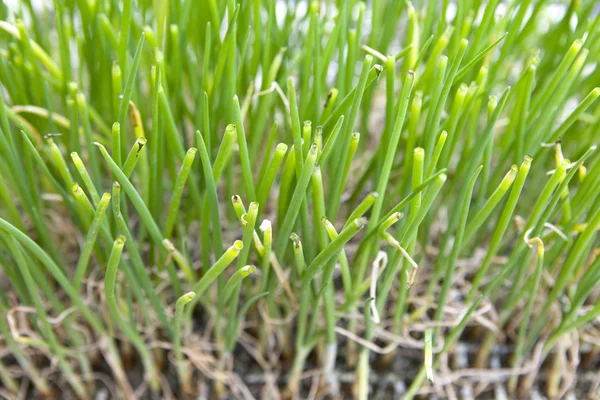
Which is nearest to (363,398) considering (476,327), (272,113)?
(476,327)

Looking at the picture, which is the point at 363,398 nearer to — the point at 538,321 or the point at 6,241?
the point at 538,321

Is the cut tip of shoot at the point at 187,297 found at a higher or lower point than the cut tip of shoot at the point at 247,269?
lower

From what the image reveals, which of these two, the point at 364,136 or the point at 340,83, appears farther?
the point at 364,136

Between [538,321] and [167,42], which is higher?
[167,42]

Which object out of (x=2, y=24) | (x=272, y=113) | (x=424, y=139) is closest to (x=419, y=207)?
(x=424, y=139)

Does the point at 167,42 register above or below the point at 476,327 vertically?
above

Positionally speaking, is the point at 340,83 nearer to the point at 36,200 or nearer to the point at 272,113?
the point at 272,113

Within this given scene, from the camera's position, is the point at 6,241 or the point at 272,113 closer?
the point at 6,241

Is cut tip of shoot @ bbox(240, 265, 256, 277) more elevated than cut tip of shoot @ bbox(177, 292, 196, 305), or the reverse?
cut tip of shoot @ bbox(240, 265, 256, 277)

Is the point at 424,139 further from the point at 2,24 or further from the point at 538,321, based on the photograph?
the point at 2,24
